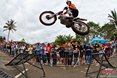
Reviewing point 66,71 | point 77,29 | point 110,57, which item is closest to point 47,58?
point 66,71

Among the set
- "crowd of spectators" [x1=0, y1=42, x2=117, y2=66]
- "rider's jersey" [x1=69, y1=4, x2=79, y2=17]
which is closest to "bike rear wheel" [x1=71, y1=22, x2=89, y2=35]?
"rider's jersey" [x1=69, y1=4, x2=79, y2=17]

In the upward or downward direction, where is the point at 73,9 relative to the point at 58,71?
upward

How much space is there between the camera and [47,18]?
16.0 m

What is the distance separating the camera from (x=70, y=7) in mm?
15109

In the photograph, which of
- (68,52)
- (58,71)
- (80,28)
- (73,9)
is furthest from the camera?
(68,52)

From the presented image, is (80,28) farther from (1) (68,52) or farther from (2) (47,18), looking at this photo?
(1) (68,52)

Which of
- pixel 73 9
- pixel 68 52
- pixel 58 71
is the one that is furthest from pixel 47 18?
pixel 68 52

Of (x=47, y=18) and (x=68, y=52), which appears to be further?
(x=68, y=52)

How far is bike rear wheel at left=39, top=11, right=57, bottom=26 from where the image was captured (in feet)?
52.2

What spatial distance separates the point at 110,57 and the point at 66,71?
204 inches

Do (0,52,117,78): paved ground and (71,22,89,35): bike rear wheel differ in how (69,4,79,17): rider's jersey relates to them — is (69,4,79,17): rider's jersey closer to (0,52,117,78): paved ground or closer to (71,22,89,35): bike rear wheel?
(71,22,89,35): bike rear wheel

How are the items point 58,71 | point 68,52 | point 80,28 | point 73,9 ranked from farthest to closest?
1. point 68,52
2. point 58,71
3. point 80,28
4. point 73,9

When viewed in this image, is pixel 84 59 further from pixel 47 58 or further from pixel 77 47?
pixel 47 58

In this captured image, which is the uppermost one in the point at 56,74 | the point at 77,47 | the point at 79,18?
the point at 79,18
